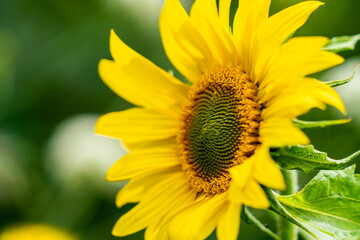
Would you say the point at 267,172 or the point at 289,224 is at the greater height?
the point at 267,172

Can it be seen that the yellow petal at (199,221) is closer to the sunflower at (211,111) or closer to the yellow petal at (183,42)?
the sunflower at (211,111)

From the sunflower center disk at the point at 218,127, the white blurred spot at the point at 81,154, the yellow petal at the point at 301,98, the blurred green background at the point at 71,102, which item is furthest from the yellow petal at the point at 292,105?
the white blurred spot at the point at 81,154

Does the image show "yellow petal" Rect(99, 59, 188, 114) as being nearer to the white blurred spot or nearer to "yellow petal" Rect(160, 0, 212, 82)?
"yellow petal" Rect(160, 0, 212, 82)

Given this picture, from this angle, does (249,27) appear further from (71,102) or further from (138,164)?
(71,102)

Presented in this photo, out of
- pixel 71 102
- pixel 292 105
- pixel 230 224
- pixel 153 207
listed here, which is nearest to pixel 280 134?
pixel 292 105

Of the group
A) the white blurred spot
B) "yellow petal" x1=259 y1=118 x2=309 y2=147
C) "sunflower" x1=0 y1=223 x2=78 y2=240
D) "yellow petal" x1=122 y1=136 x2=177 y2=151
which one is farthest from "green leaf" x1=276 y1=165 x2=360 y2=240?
"sunflower" x1=0 y1=223 x2=78 y2=240
